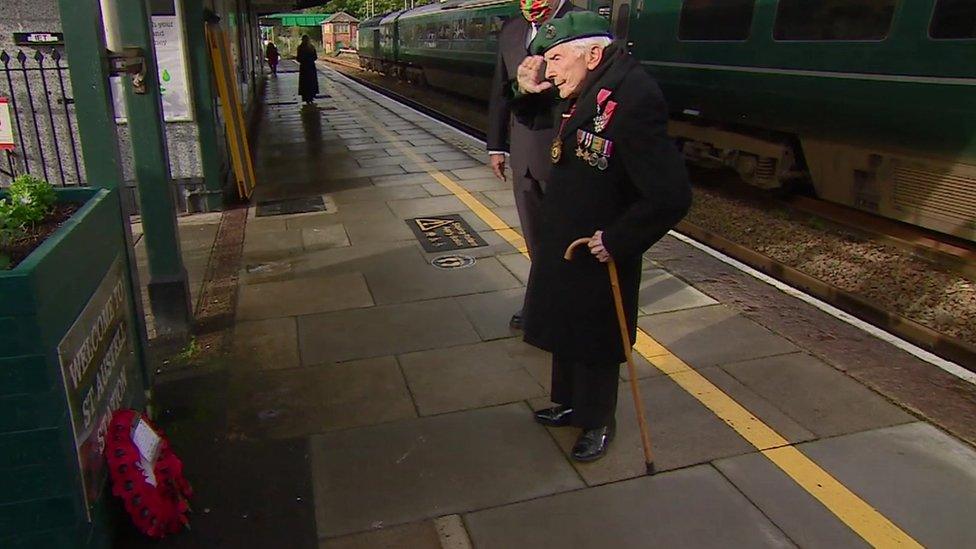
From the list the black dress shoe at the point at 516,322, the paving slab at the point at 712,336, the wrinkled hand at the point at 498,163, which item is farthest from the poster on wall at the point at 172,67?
the paving slab at the point at 712,336

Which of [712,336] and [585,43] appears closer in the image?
[585,43]

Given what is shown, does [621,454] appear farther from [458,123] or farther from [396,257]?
[458,123]

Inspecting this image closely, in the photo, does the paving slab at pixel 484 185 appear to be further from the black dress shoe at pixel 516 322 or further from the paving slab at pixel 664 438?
the paving slab at pixel 664 438

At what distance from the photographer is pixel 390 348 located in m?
4.15

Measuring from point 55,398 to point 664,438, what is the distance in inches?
93.1

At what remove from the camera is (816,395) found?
11.7ft

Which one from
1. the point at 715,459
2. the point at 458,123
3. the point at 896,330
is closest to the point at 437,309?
the point at 715,459

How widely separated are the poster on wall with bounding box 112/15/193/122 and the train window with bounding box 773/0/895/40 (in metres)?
5.97

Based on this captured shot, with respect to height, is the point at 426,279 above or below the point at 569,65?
below

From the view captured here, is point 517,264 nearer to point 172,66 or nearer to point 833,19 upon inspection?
point 172,66

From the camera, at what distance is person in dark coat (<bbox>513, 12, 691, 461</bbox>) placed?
2594 millimetres

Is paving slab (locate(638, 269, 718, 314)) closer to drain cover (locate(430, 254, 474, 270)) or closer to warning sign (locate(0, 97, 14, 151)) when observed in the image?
drain cover (locate(430, 254, 474, 270))

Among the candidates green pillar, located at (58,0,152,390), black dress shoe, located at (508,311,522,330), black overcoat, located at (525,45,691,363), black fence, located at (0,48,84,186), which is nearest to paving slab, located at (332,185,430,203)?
black fence, located at (0,48,84,186)

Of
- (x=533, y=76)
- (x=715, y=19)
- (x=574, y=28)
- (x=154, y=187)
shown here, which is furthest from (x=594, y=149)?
(x=715, y=19)
